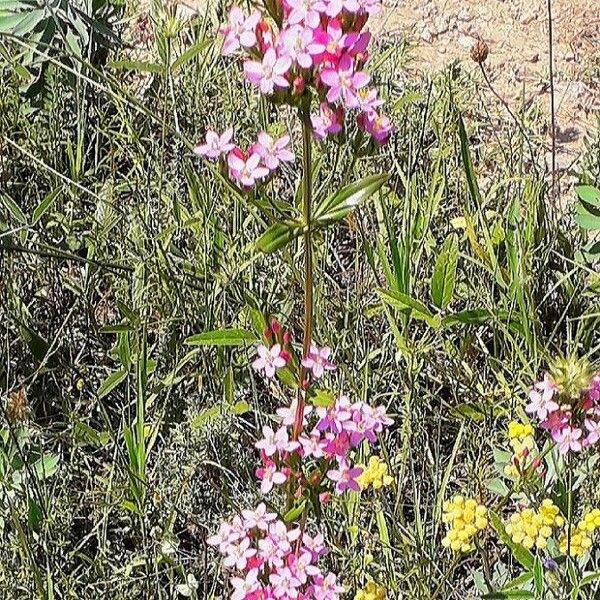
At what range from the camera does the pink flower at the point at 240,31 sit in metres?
1.24

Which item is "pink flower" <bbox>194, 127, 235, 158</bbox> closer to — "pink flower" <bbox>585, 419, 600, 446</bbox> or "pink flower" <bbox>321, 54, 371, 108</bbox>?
"pink flower" <bbox>321, 54, 371, 108</bbox>

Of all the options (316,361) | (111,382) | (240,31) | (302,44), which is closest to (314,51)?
(302,44)

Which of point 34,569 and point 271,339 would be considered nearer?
point 271,339

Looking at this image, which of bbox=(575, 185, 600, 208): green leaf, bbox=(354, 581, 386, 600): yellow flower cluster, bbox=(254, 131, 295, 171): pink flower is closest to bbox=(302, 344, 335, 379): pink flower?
bbox=(254, 131, 295, 171): pink flower

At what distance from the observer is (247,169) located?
1301 millimetres

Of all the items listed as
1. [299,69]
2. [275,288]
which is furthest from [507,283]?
[299,69]

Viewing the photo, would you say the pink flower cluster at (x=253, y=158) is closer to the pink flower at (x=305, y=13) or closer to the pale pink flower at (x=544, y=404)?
the pink flower at (x=305, y=13)

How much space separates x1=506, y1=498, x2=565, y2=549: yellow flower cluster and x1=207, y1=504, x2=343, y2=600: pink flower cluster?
0.25 m

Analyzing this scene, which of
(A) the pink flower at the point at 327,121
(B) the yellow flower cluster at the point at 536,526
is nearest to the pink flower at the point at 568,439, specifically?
(B) the yellow flower cluster at the point at 536,526

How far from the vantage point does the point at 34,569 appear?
1.50m

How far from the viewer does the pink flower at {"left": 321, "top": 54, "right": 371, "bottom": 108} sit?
118cm

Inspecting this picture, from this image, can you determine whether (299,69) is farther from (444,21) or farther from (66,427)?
(444,21)

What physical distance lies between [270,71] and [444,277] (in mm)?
757

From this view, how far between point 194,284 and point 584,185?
0.75 m
